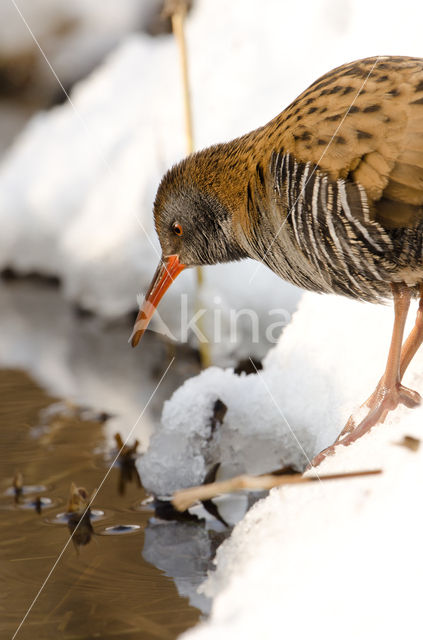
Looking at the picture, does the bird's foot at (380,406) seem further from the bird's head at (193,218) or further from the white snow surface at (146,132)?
the white snow surface at (146,132)

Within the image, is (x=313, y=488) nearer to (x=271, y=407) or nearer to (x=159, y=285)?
(x=271, y=407)

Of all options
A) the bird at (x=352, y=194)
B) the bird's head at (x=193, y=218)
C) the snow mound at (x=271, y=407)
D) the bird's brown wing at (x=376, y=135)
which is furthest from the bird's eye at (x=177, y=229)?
the bird's brown wing at (x=376, y=135)

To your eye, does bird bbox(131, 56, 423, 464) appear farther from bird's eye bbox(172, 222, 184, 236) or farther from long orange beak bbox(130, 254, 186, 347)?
long orange beak bbox(130, 254, 186, 347)

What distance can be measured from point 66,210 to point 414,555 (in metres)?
4.44

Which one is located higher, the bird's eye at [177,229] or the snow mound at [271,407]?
the bird's eye at [177,229]

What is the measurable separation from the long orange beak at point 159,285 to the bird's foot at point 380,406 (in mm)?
1085

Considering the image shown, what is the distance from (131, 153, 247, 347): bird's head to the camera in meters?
3.03

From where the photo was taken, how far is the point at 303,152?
7.87 ft

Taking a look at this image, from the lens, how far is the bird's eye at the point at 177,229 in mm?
3193

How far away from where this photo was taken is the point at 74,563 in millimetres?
2508

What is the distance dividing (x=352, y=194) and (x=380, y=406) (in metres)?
0.54

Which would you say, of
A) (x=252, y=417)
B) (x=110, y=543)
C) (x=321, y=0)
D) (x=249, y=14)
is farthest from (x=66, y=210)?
(x=110, y=543)

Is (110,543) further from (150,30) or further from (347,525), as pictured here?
(150,30)

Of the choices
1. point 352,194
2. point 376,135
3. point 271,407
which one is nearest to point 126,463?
point 271,407
